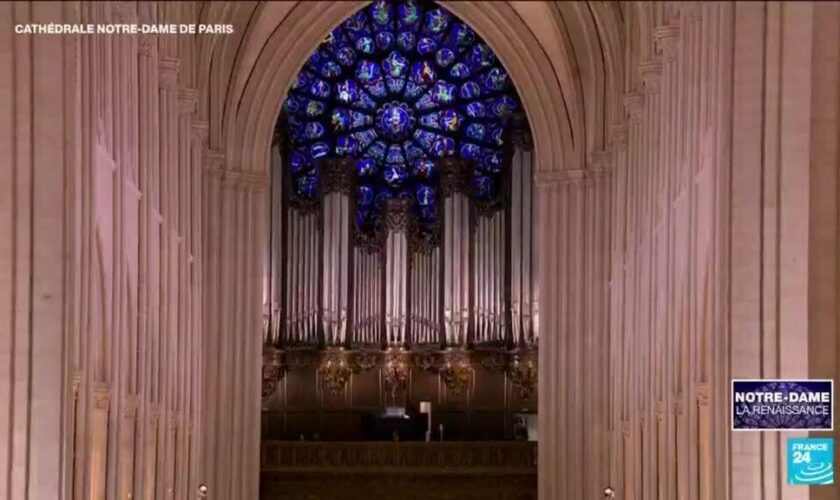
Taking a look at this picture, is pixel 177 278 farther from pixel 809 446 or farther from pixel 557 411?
pixel 809 446

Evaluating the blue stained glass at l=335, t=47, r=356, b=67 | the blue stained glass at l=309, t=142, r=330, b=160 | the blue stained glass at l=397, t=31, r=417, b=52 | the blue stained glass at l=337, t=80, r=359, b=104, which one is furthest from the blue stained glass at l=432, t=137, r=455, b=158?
the blue stained glass at l=335, t=47, r=356, b=67

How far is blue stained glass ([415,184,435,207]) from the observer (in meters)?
41.3

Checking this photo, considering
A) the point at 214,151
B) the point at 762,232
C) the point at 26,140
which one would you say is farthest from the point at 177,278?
the point at 762,232

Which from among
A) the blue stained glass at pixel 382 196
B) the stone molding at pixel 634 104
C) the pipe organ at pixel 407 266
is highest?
the stone molding at pixel 634 104

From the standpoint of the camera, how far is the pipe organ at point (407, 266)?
133 ft

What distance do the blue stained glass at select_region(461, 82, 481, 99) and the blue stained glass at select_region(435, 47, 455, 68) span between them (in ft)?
2.03

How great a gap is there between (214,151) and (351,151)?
7.00m

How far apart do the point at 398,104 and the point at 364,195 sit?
86.0 inches

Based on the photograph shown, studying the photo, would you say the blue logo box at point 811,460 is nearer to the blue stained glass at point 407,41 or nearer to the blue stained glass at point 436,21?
the blue stained glass at point 436,21

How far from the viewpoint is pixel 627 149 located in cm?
3156

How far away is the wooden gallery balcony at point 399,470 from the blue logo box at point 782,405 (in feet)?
64.9

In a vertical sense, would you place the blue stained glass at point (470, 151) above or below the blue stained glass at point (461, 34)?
below

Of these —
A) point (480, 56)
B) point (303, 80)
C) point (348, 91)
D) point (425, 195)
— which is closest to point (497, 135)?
point (480, 56)

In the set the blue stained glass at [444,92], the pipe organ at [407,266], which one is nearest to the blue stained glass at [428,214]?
the pipe organ at [407,266]
